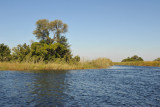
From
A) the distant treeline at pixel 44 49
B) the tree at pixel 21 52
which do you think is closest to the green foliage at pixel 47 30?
the distant treeline at pixel 44 49

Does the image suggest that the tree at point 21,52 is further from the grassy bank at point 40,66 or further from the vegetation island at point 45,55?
Answer: the grassy bank at point 40,66

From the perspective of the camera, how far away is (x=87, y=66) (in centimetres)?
4053

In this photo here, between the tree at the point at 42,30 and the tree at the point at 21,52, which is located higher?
the tree at the point at 42,30

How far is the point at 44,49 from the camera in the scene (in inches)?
1789

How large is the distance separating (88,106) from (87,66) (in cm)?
3212

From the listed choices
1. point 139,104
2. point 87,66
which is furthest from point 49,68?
point 139,104

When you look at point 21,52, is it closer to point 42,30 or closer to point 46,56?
point 46,56

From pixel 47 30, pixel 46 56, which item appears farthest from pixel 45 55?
pixel 47 30

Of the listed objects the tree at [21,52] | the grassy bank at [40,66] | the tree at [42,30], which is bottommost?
the grassy bank at [40,66]

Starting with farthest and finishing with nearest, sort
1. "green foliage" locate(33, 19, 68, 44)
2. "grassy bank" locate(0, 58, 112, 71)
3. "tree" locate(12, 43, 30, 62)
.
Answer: "green foliage" locate(33, 19, 68, 44) → "tree" locate(12, 43, 30, 62) → "grassy bank" locate(0, 58, 112, 71)

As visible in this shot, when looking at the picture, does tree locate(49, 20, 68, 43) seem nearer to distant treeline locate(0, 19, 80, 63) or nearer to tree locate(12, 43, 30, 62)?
distant treeline locate(0, 19, 80, 63)

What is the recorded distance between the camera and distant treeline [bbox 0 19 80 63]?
4184cm

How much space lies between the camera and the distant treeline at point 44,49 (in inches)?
1647

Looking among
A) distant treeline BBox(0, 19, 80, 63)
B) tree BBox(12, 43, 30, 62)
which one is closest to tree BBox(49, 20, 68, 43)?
distant treeline BBox(0, 19, 80, 63)
